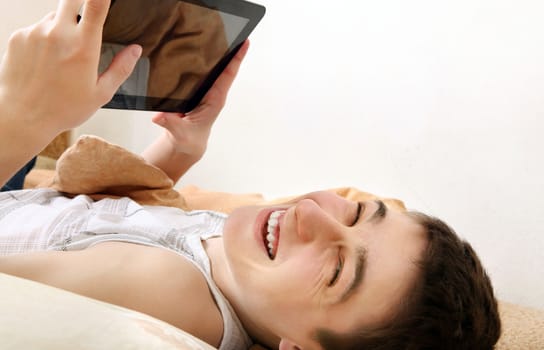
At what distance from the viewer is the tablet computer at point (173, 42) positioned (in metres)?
0.80

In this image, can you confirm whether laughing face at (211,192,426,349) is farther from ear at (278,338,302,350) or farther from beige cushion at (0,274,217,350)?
beige cushion at (0,274,217,350)

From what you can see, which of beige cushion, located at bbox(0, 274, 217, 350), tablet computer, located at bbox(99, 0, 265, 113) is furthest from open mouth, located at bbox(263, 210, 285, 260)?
beige cushion, located at bbox(0, 274, 217, 350)

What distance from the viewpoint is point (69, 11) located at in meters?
0.65

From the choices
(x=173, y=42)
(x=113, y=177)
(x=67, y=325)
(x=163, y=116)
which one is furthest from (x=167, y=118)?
(x=67, y=325)

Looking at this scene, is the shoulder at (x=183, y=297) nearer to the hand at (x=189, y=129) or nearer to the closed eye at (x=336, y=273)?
the closed eye at (x=336, y=273)

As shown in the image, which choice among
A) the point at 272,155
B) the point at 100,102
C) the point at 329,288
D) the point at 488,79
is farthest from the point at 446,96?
the point at 100,102

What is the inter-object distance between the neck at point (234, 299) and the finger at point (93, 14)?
515 millimetres

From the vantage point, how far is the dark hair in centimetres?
81

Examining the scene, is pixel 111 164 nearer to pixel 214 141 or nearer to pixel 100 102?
pixel 100 102

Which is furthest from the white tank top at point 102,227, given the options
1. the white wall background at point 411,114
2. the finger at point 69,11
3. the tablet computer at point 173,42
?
the white wall background at point 411,114

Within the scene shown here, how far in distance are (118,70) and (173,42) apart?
234 mm

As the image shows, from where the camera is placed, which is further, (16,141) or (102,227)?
(102,227)

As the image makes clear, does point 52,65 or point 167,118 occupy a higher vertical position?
point 52,65

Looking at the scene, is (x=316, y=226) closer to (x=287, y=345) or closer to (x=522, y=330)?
(x=287, y=345)
